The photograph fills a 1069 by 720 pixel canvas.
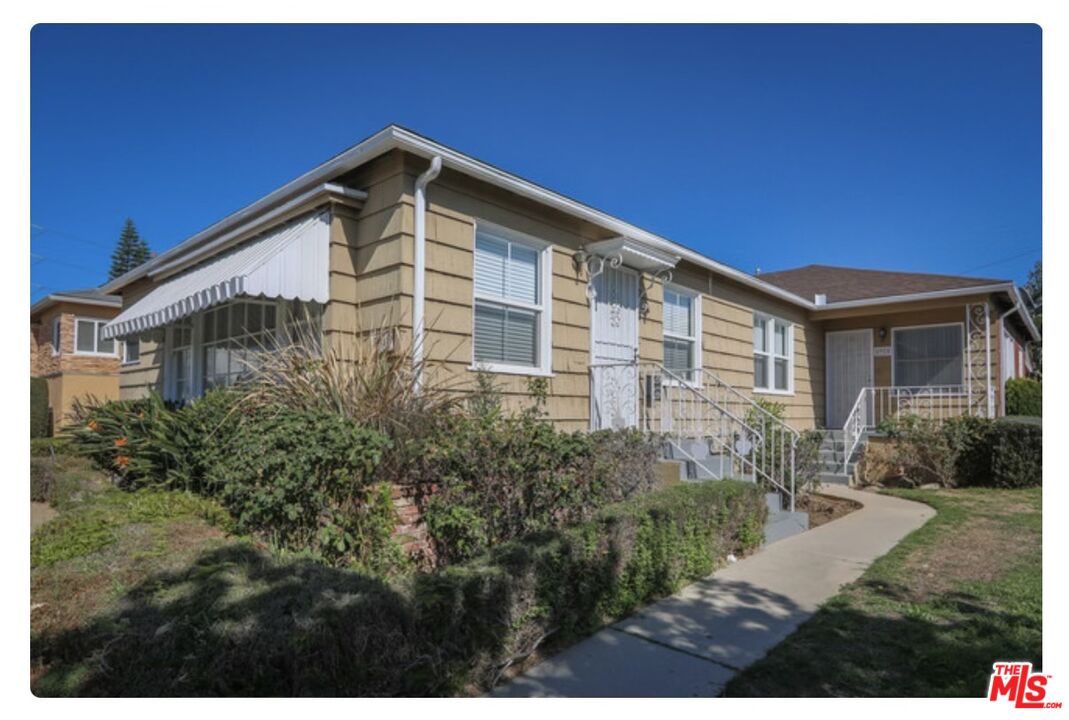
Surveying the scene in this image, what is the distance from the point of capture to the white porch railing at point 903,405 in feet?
42.3

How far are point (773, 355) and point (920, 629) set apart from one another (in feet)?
32.8

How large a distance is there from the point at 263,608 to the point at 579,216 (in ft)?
21.1

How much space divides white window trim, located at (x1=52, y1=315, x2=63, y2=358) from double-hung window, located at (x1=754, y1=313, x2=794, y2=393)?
18.3 meters

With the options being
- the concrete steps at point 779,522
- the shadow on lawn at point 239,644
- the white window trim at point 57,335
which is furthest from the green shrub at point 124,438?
the white window trim at point 57,335

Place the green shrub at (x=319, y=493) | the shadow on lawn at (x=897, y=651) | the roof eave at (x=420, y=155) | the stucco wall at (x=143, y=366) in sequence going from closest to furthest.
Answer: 1. the shadow on lawn at (x=897, y=651)
2. the green shrub at (x=319, y=493)
3. the roof eave at (x=420, y=155)
4. the stucco wall at (x=143, y=366)

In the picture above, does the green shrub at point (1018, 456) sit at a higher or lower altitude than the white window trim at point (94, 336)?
lower

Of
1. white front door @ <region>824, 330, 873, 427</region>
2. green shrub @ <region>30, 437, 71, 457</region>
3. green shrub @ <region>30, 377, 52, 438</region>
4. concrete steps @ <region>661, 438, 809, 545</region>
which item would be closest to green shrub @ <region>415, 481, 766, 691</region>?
concrete steps @ <region>661, 438, 809, 545</region>

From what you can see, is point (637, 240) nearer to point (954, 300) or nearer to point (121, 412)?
point (121, 412)

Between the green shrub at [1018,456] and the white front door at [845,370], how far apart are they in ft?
15.5

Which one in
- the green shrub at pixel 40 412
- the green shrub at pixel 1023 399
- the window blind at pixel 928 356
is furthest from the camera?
the green shrub at pixel 1023 399

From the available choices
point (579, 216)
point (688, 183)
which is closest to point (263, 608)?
point (688, 183)

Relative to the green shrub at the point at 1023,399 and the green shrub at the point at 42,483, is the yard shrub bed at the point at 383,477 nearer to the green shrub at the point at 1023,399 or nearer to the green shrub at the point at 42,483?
the green shrub at the point at 42,483

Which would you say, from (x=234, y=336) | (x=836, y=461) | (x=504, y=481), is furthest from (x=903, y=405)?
(x=234, y=336)

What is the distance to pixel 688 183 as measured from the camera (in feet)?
21.1
